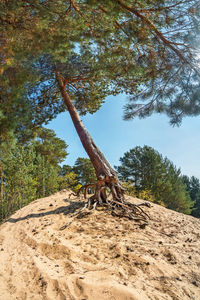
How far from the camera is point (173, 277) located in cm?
196

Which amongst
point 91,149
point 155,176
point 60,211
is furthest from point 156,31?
point 155,176

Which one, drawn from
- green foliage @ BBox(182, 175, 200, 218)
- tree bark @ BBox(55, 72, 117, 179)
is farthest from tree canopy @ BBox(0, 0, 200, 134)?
green foliage @ BBox(182, 175, 200, 218)

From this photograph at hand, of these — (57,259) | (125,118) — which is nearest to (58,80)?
(125,118)

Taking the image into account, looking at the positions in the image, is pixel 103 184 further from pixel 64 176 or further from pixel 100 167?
pixel 64 176

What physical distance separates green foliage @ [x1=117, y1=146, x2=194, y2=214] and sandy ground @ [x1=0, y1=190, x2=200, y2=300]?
15255mm

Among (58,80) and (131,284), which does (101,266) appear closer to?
(131,284)

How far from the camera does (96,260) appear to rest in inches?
87.7

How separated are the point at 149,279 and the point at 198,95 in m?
3.92

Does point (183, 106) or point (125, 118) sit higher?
point (125, 118)

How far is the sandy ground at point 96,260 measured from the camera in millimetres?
1693

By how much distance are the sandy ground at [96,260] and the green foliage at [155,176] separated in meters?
15.3

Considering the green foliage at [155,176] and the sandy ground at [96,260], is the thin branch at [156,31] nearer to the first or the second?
the sandy ground at [96,260]

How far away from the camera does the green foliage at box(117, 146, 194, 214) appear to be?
18922 mm

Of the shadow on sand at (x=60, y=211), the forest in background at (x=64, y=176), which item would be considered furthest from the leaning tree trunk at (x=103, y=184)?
the forest in background at (x=64, y=176)
